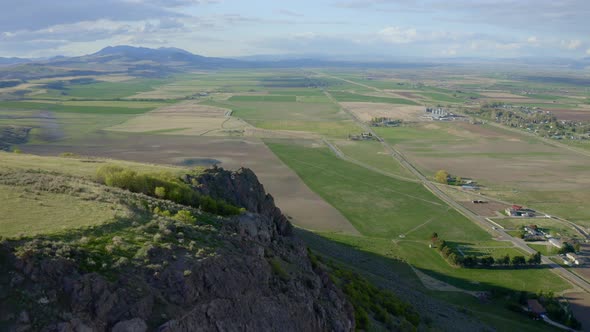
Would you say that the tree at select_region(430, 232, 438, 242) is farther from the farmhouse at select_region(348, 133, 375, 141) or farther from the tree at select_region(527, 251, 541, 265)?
the farmhouse at select_region(348, 133, 375, 141)

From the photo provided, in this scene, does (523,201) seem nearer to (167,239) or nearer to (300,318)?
(300,318)

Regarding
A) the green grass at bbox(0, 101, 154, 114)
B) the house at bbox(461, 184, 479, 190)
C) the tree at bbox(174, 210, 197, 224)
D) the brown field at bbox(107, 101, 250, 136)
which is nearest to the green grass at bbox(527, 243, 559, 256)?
the house at bbox(461, 184, 479, 190)

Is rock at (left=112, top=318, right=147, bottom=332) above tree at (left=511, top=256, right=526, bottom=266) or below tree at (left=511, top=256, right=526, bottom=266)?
above

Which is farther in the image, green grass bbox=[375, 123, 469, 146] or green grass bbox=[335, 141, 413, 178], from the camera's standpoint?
green grass bbox=[375, 123, 469, 146]

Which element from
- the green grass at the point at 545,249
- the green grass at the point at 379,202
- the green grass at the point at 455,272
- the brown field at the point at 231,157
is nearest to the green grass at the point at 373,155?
the green grass at the point at 379,202

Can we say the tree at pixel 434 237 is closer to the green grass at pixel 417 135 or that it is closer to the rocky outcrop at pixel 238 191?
the rocky outcrop at pixel 238 191

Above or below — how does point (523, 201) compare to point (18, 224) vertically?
below

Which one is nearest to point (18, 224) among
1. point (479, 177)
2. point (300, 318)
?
point (300, 318)
